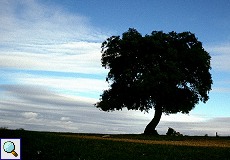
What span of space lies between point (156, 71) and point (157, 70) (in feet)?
0.72

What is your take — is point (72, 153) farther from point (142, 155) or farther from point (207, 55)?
point (207, 55)

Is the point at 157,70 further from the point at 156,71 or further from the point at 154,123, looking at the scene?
the point at 154,123

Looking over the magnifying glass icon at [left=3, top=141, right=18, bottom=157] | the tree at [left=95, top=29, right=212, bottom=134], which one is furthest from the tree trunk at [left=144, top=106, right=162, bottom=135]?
the magnifying glass icon at [left=3, top=141, right=18, bottom=157]

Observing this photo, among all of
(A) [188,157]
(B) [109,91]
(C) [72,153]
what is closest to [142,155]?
(A) [188,157]

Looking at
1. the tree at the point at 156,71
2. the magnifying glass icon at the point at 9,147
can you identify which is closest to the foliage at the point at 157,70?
the tree at the point at 156,71

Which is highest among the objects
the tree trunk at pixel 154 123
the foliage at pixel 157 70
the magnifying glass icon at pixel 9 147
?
the foliage at pixel 157 70

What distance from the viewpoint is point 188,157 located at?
2372cm

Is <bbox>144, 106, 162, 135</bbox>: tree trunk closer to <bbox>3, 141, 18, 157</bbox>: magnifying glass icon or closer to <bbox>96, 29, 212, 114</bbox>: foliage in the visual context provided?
<bbox>96, 29, 212, 114</bbox>: foliage

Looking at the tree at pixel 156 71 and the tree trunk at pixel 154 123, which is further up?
the tree at pixel 156 71

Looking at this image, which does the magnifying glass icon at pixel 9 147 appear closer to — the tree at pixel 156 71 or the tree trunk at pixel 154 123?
the tree at pixel 156 71

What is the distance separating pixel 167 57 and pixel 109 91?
11578 mm

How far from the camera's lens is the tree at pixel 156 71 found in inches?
2210

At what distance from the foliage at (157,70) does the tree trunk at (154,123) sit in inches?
39.8

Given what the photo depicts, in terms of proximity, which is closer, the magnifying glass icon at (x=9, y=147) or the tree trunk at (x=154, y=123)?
the magnifying glass icon at (x=9, y=147)
